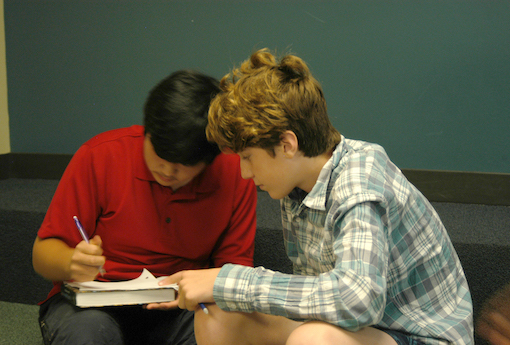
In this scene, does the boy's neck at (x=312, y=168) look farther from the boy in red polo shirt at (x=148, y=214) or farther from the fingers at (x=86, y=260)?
the fingers at (x=86, y=260)

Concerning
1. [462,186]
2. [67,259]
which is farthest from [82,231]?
[462,186]

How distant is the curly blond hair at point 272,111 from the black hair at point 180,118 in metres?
0.05

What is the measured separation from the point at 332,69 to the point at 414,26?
1.13ft

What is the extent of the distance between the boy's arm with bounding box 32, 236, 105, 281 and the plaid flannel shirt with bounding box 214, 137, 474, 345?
309 mm

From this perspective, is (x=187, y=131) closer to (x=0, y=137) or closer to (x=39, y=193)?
(x=39, y=193)

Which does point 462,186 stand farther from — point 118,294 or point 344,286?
point 118,294

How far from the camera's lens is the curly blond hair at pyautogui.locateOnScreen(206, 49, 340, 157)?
0.80 m

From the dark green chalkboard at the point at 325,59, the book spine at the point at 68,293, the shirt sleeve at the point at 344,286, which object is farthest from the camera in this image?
the dark green chalkboard at the point at 325,59

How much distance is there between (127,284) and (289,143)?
0.47 metres

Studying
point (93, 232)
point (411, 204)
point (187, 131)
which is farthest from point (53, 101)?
point (411, 204)

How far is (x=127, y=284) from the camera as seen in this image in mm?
924

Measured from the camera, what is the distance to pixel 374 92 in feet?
5.61

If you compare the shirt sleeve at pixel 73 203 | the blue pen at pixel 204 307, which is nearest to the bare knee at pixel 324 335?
the blue pen at pixel 204 307

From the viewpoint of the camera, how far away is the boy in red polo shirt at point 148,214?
90cm
